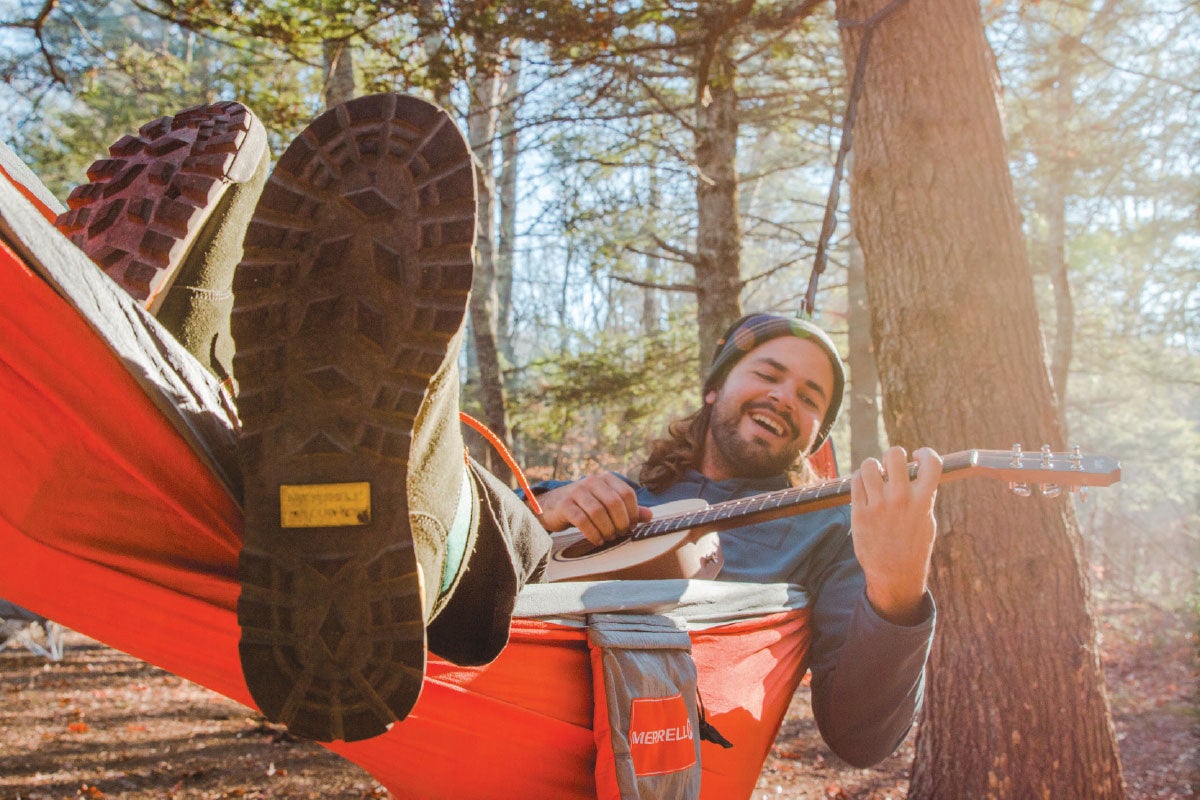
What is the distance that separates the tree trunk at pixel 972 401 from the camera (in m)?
2.49

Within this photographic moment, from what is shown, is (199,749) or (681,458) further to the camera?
(199,749)

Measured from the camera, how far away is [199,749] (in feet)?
12.8

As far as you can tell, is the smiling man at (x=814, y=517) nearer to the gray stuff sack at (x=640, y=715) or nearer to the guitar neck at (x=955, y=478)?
the guitar neck at (x=955, y=478)

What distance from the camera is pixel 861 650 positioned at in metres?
1.79

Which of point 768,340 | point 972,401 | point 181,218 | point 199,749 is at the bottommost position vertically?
point 199,749

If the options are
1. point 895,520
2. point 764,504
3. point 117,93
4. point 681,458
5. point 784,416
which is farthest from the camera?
point 117,93

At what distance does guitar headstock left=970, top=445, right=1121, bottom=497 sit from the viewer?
1685 mm

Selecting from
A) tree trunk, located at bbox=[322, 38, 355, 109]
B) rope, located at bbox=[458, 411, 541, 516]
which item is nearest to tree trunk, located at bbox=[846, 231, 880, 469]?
tree trunk, located at bbox=[322, 38, 355, 109]

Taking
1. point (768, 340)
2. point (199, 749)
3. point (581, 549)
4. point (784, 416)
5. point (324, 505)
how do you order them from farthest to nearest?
1. point (199, 749)
2. point (768, 340)
3. point (784, 416)
4. point (581, 549)
5. point (324, 505)

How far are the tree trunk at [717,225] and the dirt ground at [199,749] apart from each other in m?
Result: 2.37

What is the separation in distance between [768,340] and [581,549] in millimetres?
1058

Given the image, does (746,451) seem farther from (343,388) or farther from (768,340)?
(343,388)

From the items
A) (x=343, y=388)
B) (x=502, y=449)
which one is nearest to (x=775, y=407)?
(x=502, y=449)

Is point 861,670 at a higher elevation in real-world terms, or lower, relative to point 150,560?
lower
